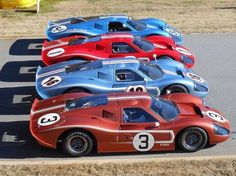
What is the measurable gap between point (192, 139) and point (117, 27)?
7.01 metres

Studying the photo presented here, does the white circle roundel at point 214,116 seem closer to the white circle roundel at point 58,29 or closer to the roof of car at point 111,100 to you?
the roof of car at point 111,100

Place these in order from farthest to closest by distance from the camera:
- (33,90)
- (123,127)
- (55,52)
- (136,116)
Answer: (55,52), (33,90), (136,116), (123,127)

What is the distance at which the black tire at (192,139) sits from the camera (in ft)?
34.7

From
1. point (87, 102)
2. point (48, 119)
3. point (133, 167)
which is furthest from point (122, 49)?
point (133, 167)

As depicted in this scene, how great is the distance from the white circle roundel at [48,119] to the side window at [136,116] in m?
1.29

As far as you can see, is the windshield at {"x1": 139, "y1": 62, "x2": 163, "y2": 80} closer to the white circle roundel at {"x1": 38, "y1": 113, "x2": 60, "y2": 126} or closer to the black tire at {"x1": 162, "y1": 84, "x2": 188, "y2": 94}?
the black tire at {"x1": 162, "y1": 84, "x2": 188, "y2": 94}

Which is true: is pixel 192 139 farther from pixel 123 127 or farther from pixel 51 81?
pixel 51 81

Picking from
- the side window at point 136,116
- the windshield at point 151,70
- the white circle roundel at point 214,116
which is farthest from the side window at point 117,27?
the side window at point 136,116

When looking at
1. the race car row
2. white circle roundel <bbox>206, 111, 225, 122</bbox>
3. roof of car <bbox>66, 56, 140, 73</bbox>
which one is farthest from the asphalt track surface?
roof of car <bbox>66, 56, 140, 73</bbox>

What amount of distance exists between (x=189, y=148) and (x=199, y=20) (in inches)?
485

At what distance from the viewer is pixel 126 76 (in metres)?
12.6

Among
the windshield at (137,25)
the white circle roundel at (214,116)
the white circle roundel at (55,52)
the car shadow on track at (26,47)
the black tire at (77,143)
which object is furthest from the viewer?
A: the car shadow on track at (26,47)

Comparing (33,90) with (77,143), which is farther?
(33,90)

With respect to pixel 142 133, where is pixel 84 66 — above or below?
above
